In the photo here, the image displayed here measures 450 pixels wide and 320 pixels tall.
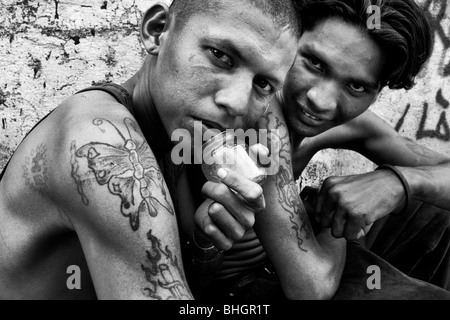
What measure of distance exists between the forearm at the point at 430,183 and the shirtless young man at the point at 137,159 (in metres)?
1.21

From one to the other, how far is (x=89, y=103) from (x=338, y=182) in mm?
1309

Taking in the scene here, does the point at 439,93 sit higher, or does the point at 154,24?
the point at 154,24

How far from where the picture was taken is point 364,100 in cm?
296

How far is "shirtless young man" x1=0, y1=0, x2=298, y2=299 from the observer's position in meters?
1.76

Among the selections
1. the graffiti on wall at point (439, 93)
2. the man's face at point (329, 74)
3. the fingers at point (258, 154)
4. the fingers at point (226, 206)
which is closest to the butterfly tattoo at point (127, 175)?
the fingers at point (226, 206)

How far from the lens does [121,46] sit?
389 centimetres

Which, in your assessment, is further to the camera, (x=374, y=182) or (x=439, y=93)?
(x=439, y=93)

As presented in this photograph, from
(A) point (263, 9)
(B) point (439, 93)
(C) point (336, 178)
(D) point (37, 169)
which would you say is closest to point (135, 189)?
(D) point (37, 169)

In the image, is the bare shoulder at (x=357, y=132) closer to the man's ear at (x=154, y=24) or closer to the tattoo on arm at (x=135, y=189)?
the man's ear at (x=154, y=24)

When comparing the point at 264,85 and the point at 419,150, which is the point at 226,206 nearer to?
the point at 264,85

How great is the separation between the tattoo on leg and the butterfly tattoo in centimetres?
9

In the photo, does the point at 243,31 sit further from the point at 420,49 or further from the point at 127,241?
the point at 420,49

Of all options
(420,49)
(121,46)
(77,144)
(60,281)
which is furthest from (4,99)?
(420,49)

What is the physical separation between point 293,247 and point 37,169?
1186 mm
